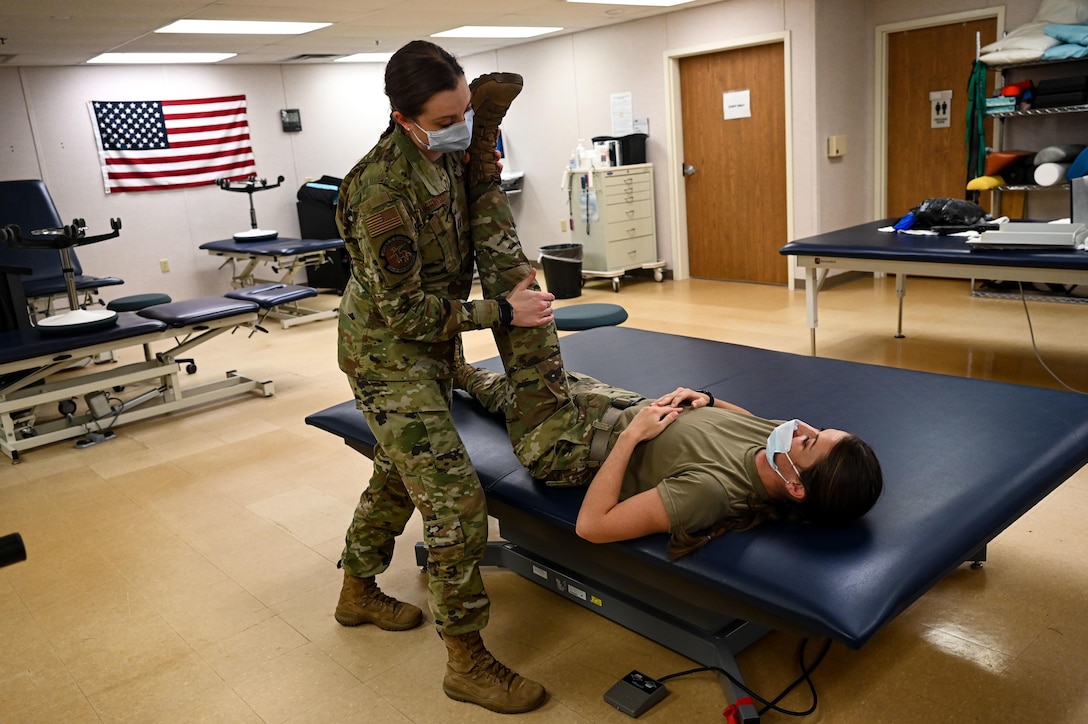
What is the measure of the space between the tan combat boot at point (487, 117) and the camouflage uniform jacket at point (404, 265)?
0.04 metres

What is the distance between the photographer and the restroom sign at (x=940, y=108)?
5.94 metres

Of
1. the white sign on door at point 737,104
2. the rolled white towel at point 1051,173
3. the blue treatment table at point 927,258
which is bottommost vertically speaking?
the blue treatment table at point 927,258

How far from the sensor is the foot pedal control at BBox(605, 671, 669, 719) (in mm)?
1826

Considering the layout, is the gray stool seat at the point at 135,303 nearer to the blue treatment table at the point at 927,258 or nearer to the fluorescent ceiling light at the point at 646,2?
the fluorescent ceiling light at the point at 646,2

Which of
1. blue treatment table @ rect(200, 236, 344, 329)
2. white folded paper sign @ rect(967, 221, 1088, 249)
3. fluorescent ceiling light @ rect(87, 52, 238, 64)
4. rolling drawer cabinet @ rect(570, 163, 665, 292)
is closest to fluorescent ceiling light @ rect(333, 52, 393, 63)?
fluorescent ceiling light @ rect(87, 52, 238, 64)

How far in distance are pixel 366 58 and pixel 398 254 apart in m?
7.18

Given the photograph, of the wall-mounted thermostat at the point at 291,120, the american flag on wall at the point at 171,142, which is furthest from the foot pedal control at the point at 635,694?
the wall-mounted thermostat at the point at 291,120

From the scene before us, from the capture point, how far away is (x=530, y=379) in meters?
1.95

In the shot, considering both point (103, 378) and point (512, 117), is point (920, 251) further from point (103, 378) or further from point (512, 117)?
point (512, 117)

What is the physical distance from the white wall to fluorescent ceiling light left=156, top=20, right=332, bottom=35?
196cm

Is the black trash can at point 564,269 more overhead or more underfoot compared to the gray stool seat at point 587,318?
more underfoot

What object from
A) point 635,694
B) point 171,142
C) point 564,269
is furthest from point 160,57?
point 635,694

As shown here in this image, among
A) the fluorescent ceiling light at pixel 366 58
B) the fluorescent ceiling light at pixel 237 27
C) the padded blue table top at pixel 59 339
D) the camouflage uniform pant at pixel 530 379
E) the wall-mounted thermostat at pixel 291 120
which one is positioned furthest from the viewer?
the wall-mounted thermostat at pixel 291 120

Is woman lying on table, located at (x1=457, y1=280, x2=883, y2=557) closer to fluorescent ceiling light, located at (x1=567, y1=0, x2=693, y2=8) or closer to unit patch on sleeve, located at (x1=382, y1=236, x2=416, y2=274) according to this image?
unit patch on sleeve, located at (x1=382, y1=236, x2=416, y2=274)
